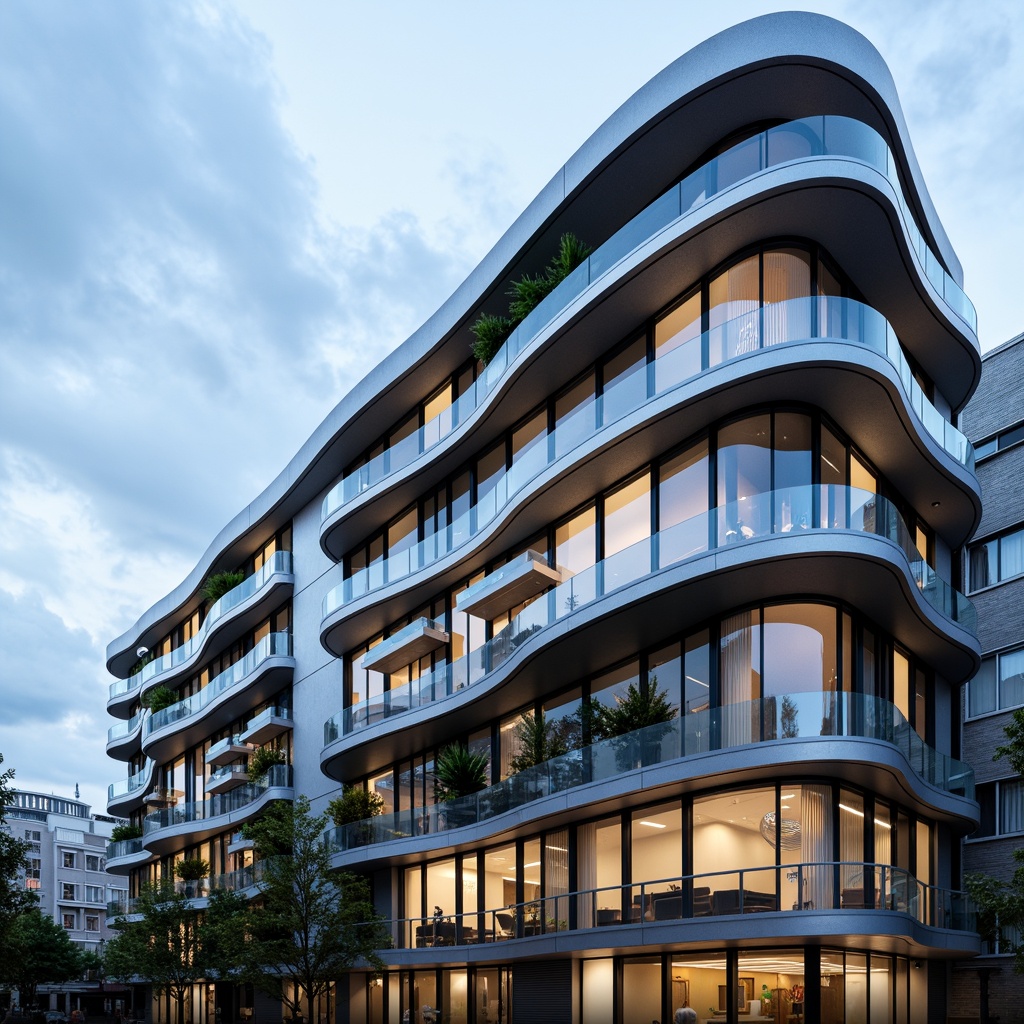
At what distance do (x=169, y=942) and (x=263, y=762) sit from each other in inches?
271

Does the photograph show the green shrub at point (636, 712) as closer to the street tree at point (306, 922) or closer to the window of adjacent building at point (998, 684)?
the street tree at point (306, 922)

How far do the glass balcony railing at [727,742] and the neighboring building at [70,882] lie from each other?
91.3 meters

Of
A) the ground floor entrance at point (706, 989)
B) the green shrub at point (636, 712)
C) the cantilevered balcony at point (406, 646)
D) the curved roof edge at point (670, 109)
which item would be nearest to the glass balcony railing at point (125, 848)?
the cantilevered balcony at point (406, 646)

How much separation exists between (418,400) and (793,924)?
2003cm

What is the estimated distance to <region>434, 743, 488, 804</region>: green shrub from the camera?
2883 cm

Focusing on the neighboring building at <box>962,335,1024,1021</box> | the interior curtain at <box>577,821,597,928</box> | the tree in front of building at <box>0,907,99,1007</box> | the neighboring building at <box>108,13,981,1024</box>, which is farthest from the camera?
the tree in front of building at <box>0,907,99,1007</box>

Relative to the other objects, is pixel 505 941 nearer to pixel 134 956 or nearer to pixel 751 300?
pixel 751 300

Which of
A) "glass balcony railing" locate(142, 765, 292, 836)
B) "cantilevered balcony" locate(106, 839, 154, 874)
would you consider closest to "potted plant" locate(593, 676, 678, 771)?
"glass balcony railing" locate(142, 765, 292, 836)

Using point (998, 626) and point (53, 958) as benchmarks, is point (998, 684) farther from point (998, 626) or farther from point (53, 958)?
point (53, 958)

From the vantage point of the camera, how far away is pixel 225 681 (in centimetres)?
4547

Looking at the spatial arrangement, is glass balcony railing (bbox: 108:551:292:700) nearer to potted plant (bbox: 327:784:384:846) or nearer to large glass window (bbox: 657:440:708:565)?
→ potted plant (bbox: 327:784:384:846)

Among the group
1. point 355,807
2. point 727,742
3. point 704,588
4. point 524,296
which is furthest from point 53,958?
point 704,588

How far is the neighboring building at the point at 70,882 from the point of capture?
10475 centimetres

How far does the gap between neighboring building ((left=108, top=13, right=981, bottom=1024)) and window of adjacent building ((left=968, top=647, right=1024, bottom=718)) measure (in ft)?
3.29
